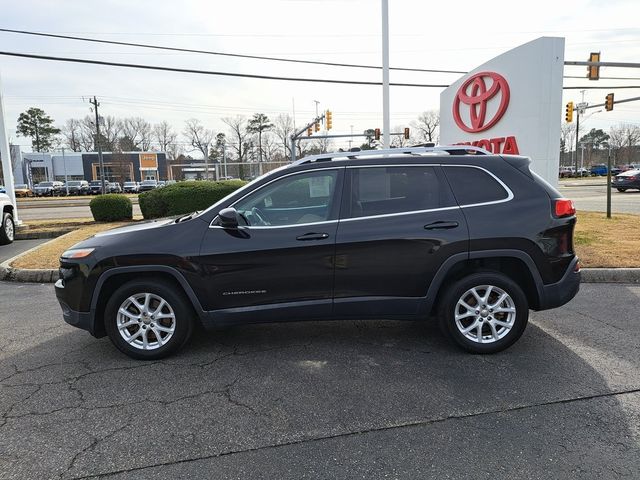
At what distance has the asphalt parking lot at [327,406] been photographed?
2564mm

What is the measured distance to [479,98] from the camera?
1044cm

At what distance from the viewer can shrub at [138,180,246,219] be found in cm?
1213

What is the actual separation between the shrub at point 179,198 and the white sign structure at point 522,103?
702 cm

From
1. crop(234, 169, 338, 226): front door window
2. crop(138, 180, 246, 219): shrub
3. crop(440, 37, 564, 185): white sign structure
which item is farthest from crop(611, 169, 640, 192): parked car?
crop(234, 169, 338, 226): front door window

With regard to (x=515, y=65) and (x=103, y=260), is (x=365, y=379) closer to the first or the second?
(x=103, y=260)

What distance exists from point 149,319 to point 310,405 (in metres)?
1.71

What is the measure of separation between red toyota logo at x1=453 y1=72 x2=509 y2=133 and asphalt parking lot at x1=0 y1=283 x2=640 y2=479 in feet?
20.6

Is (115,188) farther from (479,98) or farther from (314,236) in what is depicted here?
(314,236)

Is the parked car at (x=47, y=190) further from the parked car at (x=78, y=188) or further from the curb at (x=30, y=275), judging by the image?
the curb at (x=30, y=275)

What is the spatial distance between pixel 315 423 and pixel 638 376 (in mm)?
2602

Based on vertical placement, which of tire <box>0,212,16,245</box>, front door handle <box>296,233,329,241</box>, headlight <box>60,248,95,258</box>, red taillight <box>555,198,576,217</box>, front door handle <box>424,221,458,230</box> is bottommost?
tire <box>0,212,16,245</box>

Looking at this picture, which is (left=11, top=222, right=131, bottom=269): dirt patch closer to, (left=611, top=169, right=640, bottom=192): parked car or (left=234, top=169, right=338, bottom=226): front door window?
(left=234, top=169, right=338, bottom=226): front door window

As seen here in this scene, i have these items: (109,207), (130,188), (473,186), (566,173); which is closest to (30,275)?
(109,207)

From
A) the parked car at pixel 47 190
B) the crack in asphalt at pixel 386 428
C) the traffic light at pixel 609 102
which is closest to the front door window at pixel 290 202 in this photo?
the crack in asphalt at pixel 386 428
